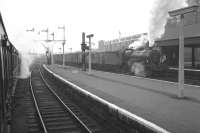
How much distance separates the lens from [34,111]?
12.2 metres

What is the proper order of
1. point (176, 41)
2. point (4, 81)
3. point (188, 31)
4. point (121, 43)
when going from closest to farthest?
point (4, 81) → point (176, 41) → point (188, 31) → point (121, 43)

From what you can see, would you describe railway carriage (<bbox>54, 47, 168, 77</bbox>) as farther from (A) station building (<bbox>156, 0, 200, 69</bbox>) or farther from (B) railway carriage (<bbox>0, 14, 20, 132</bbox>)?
(B) railway carriage (<bbox>0, 14, 20, 132</bbox>)

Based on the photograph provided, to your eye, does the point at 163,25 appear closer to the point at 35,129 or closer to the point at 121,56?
the point at 121,56

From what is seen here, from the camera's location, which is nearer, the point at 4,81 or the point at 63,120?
the point at 4,81

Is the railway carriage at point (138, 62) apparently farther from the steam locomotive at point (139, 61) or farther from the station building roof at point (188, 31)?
the station building roof at point (188, 31)

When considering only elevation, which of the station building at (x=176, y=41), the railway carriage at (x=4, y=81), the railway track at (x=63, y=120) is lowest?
the railway track at (x=63, y=120)

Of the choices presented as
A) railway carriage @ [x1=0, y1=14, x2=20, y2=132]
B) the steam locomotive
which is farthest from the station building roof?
railway carriage @ [x1=0, y1=14, x2=20, y2=132]

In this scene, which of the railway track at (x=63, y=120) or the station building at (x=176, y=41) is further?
the station building at (x=176, y=41)

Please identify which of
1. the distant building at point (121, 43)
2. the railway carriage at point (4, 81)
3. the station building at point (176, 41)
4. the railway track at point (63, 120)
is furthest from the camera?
the distant building at point (121, 43)

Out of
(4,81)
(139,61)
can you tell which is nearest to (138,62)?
(139,61)

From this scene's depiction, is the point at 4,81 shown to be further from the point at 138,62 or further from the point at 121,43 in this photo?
the point at 121,43

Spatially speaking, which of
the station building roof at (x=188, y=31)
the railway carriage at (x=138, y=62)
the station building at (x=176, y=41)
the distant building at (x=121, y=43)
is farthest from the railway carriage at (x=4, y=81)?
the distant building at (x=121, y=43)

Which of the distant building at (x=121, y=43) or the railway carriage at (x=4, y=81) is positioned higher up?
the distant building at (x=121, y=43)

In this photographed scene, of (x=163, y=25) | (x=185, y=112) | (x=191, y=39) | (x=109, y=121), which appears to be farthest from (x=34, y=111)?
(x=163, y=25)
